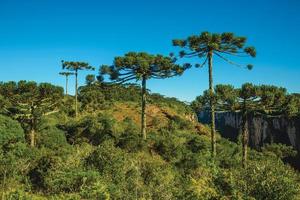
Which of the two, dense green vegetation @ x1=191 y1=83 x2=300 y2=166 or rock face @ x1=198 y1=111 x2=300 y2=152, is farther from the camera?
rock face @ x1=198 y1=111 x2=300 y2=152

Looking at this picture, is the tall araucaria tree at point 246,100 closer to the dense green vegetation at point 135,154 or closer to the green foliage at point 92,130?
the dense green vegetation at point 135,154

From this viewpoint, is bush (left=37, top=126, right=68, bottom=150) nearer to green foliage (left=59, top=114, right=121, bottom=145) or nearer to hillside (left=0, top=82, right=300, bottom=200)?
hillside (left=0, top=82, right=300, bottom=200)

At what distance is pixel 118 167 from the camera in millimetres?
22188

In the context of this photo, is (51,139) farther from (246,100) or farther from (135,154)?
(246,100)

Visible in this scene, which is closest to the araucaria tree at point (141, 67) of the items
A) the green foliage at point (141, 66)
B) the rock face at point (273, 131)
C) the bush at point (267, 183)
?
the green foliage at point (141, 66)

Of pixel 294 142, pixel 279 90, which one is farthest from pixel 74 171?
pixel 294 142

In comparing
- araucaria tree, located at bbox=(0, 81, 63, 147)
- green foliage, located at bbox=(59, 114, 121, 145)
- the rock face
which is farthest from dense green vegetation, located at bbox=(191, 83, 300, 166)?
the rock face

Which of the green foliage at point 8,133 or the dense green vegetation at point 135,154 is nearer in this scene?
the dense green vegetation at point 135,154

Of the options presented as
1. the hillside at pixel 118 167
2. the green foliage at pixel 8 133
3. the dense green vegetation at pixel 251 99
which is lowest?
the hillside at pixel 118 167

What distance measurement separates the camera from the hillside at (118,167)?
13.0 metres

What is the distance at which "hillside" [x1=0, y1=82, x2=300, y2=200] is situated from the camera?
1295 centimetres

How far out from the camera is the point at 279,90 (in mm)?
28344

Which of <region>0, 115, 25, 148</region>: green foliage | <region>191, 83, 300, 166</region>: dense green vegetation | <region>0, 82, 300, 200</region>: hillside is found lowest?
<region>0, 82, 300, 200</region>: hillside

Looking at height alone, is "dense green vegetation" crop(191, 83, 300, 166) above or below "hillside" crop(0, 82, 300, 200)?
above
